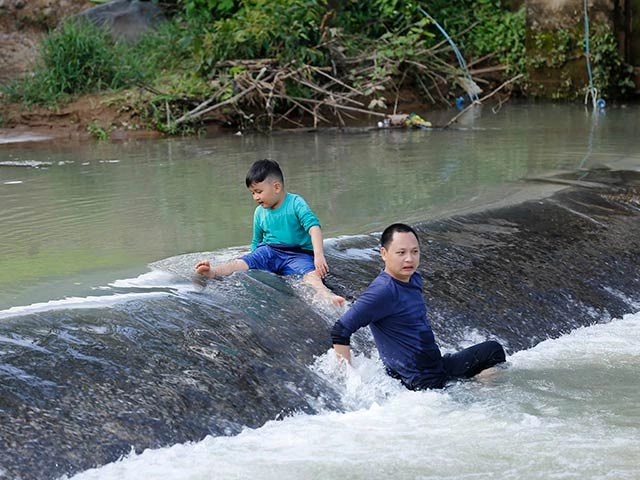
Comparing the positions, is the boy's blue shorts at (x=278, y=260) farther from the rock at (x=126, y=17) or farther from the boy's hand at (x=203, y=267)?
the rock at (x=126, y=17)

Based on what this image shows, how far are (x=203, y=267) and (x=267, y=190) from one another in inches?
23.3

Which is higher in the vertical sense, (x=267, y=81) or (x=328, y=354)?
(x=267, y=81)

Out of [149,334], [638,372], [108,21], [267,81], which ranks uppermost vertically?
[108,21]

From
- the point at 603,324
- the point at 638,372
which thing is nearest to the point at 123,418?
the point at 638,372

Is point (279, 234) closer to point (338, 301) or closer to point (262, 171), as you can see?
point (262, 171)

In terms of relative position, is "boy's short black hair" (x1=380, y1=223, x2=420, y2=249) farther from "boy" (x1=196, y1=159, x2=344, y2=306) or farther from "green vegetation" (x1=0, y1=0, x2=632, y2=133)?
"green vegetation" (x1=0, y1=0, x2=632, y2=133)

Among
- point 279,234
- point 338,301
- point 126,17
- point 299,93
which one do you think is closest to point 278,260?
point 279,234

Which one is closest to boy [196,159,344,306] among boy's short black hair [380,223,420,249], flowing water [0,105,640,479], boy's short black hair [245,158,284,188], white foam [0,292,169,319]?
boy's short black hair [245,158,284,188]

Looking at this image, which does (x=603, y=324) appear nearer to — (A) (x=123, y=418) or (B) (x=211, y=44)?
(A) (x=123, y=418)

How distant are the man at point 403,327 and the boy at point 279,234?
Result: 2.50 ft

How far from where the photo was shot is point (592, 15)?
1538 centimetres

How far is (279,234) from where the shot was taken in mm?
6031

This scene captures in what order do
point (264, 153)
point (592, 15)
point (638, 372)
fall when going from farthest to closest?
point (592, 15), point (264, 153), point (638, 372)

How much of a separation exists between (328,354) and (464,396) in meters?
0.70
